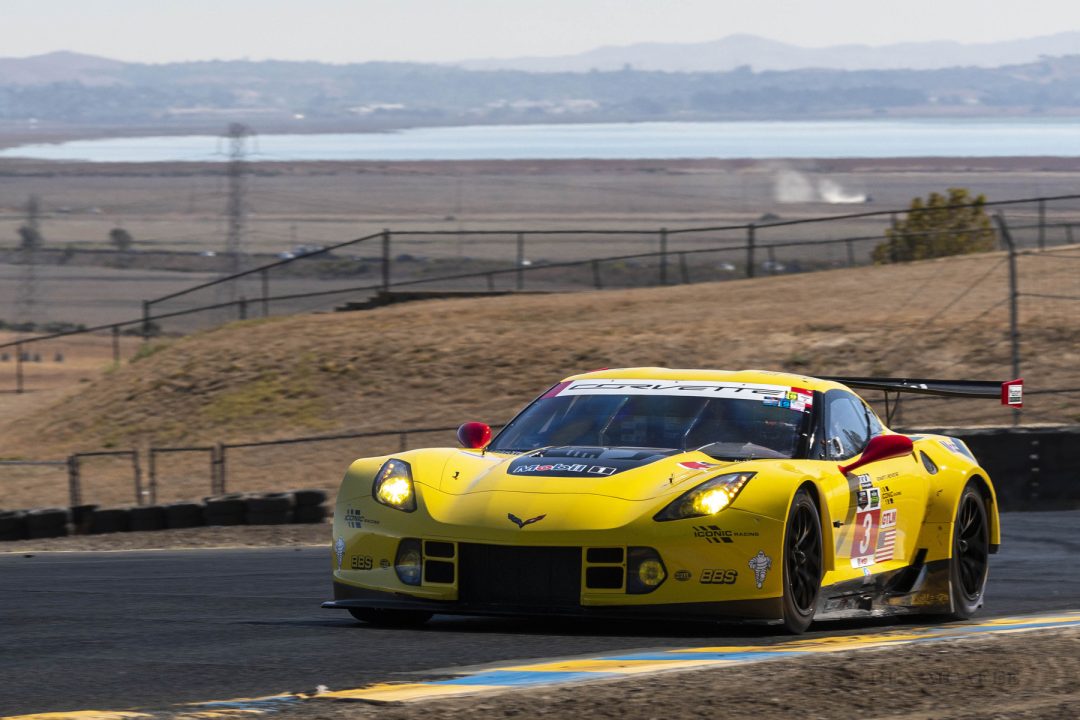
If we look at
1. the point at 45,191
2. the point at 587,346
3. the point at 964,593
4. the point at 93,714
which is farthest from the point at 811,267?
the point at 45,191

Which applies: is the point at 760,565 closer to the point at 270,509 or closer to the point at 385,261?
the point at 270,509

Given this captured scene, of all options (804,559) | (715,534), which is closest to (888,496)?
(804,559)

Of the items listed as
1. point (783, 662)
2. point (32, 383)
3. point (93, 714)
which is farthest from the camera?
point (32, 383)

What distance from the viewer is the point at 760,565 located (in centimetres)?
739

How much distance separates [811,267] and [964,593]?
5995cm

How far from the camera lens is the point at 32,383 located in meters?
46.1

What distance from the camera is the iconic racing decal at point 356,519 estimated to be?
7.82 metres

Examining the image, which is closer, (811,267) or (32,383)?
(32,383)

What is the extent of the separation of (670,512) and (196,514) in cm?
1021

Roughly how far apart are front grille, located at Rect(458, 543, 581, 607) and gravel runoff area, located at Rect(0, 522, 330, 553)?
25.7ft

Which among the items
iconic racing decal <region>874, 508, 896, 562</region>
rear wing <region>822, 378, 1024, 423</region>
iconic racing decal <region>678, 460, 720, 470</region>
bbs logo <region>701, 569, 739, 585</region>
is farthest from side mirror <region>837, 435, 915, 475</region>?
bbs logo <region>701, 569, 739, 585</region>

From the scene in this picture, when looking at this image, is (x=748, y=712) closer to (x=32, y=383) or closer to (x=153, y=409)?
(x=153, y=409)

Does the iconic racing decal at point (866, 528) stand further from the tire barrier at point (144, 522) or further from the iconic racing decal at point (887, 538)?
the tire barrier at point (144, 522)

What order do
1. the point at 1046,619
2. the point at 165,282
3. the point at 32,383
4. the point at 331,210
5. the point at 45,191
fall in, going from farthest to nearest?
the point at 45,191 < the point at 331,210 < the point at 165,282 < the point at 32,383 < the point at 1046,619
